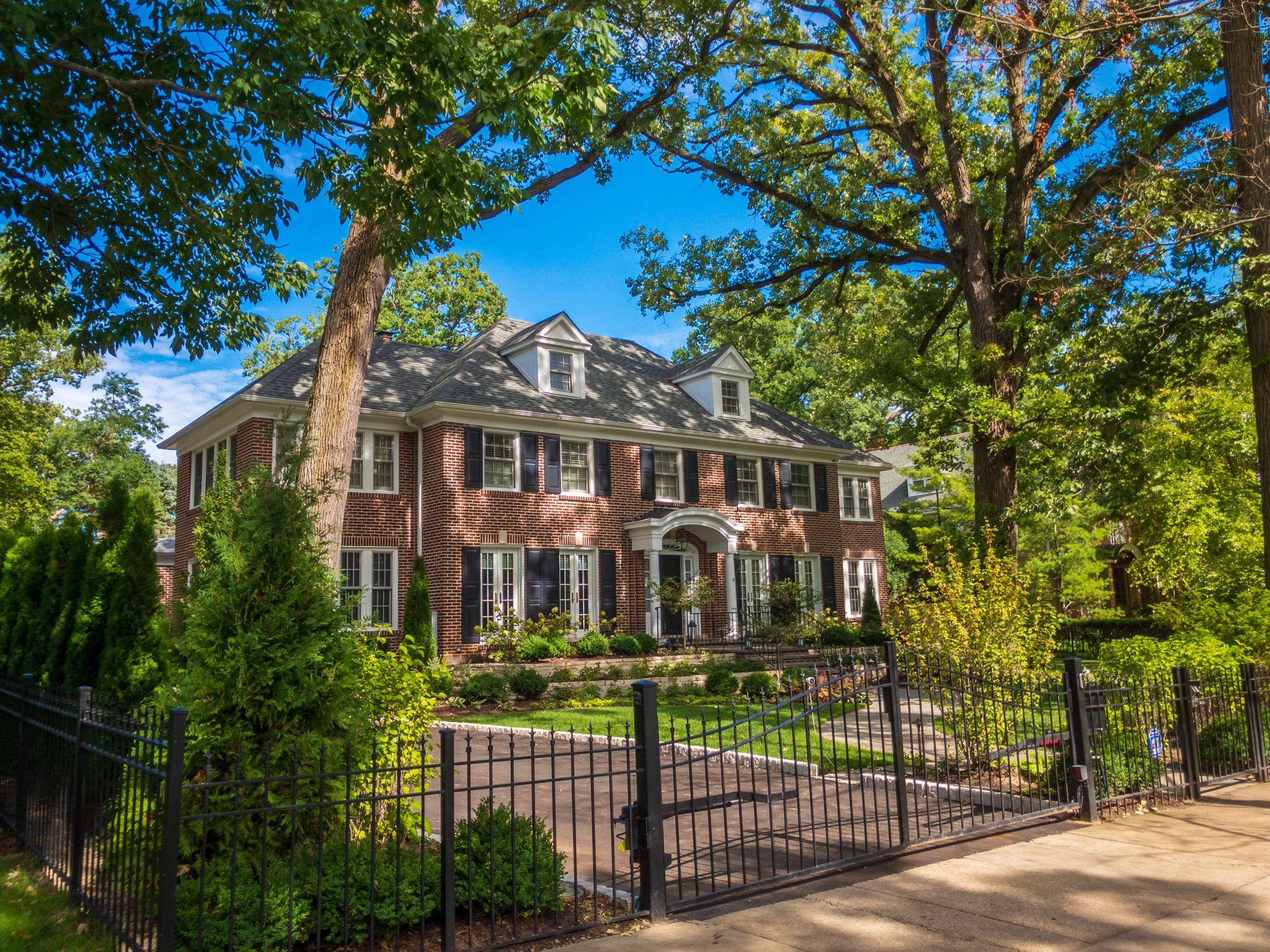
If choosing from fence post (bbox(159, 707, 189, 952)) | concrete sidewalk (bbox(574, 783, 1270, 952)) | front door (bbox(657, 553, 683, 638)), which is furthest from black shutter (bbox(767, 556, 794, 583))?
fence post (bbox(159, 707, 189, 952))

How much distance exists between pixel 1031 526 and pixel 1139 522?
165 inches

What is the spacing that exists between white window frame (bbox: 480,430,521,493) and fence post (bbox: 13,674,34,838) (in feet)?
47.4

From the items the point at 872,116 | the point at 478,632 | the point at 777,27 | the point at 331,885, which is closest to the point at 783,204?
the point at 872,116

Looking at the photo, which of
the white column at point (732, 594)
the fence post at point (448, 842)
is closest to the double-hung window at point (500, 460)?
the white column at point (732, 594)

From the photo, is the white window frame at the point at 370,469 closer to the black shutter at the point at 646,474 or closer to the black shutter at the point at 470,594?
the black shutter at the point at 470,594

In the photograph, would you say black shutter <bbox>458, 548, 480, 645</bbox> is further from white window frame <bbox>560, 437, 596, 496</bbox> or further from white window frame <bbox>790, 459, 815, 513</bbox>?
white window frame <bbox>790, 459, 815, 513</bbox>

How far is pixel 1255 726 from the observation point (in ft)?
31.9

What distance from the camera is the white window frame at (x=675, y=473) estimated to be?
83.2 feet

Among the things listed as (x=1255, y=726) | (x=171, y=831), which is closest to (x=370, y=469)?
(x=1255, y=726)

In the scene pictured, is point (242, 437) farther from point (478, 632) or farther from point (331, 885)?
point (331, 885)

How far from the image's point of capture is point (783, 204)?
20953 millimetres

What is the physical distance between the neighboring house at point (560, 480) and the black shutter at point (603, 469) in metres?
0.05

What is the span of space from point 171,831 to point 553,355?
21005 mm

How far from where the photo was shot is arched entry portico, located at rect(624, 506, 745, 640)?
77.8 ft
